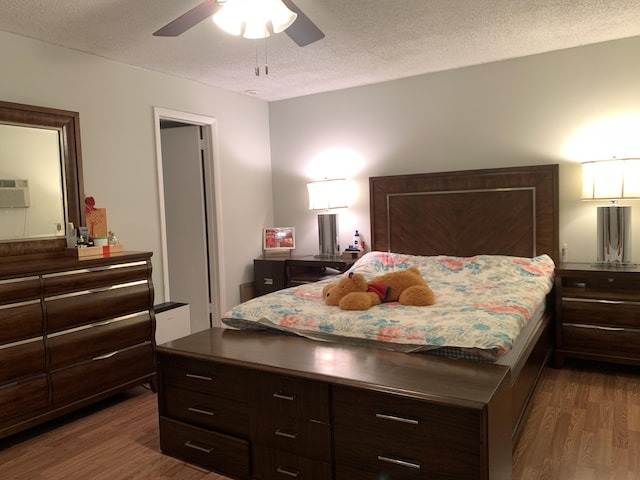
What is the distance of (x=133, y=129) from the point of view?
145 inches

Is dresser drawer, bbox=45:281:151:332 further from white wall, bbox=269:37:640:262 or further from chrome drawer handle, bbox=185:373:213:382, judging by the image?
white wall, bbox=269:37:640:262

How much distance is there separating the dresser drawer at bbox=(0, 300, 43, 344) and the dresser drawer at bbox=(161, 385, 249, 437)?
0.80 metres

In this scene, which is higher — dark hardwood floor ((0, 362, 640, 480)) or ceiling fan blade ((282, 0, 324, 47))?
ceiling fan blade ((282, 0, 324, 47))

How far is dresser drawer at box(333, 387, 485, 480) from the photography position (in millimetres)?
1642

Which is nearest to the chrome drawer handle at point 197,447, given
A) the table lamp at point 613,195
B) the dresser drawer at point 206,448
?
the dresser drawer at point 206,448

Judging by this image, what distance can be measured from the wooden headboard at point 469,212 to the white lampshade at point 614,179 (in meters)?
0.37

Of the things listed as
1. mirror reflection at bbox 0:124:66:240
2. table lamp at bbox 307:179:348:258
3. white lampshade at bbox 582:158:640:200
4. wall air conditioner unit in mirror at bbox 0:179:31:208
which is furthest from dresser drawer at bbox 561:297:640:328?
wall air conditioner unit in mirror at bbox 0:179:31:208

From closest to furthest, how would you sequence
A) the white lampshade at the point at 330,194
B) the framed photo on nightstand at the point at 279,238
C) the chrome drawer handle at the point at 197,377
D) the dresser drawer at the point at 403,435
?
the dresser drawer at the point at 403,435 < the chrome drawer handle at the point at 197,377 < the white lampshade at the point at 330,194 < the framed photo on nightstand at the point at 279,238

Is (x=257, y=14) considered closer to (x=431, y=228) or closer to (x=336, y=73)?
(x=336, y=73)

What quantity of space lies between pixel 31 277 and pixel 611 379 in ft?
11.9

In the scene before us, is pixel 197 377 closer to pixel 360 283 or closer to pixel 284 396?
A: pixel 284 396

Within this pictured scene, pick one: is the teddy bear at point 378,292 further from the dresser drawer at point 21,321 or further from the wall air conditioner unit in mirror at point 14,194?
the wall air conditioner unit in mirror at point 14,194

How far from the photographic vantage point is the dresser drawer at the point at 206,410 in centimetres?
216

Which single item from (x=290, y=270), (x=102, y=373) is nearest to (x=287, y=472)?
(x=102, y=373)
